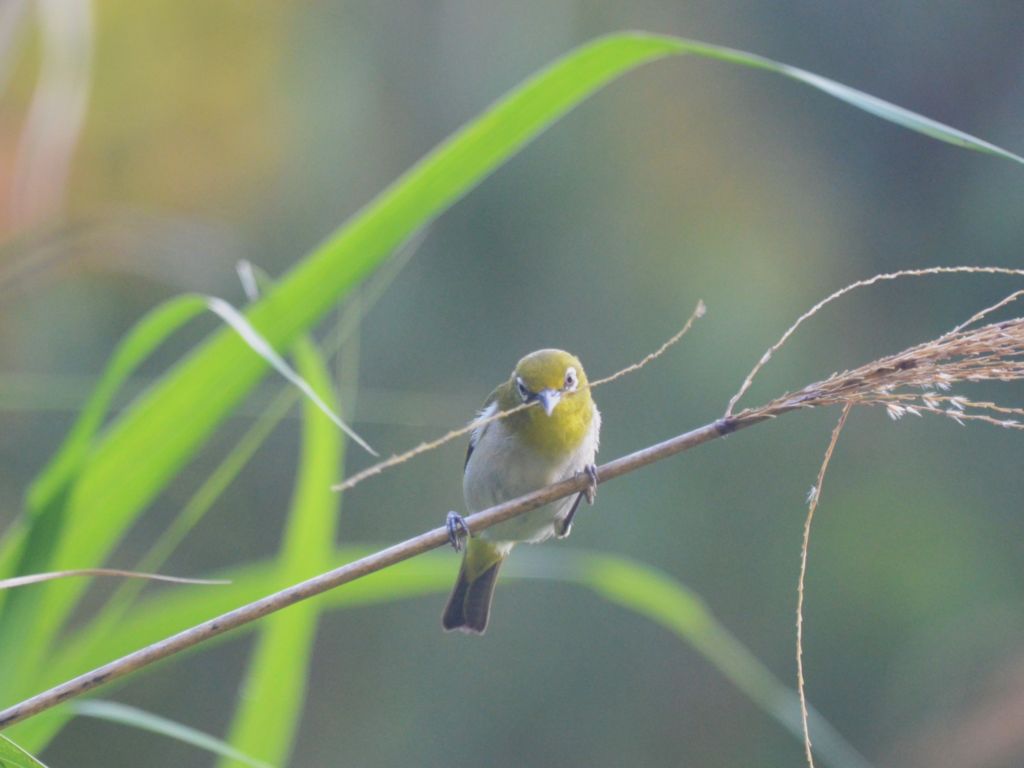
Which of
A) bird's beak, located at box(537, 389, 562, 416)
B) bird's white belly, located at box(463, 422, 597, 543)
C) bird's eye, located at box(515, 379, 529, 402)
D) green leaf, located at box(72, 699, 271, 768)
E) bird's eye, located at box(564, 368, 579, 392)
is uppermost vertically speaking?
bird's eye, located at box(564, 368, 579, 392)

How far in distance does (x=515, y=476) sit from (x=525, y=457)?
0.18 feet

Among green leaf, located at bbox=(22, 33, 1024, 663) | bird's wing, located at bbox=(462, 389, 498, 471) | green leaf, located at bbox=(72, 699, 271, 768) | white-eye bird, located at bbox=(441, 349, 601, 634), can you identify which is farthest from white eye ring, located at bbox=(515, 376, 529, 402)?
green leaf, located at bbox=(72, 699, 271, 768)

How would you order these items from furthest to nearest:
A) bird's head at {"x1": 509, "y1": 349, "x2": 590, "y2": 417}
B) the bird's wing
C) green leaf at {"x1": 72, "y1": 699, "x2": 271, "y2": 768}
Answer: the bird's wing
bird's head at {"x1": 509, "y1": 349, "x2": 590, "y2": 417}
green leaf at {"x1": 72, "y1": 699, "x2": 271, "y2": 768}

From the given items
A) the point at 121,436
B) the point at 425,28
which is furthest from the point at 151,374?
the point at 121,436

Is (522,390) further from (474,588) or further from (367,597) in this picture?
(474,588)

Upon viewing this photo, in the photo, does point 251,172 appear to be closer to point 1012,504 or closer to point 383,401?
point 383,401

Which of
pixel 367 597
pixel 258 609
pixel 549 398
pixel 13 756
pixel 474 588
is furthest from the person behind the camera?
pixel 474 588

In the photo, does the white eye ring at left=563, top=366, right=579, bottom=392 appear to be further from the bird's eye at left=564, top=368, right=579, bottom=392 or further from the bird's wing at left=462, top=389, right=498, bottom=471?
the bird's wing at left=462, top=389, right=498, bottom=471

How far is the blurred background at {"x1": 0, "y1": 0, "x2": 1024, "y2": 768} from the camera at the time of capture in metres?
4.39

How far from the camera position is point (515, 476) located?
2.08 m

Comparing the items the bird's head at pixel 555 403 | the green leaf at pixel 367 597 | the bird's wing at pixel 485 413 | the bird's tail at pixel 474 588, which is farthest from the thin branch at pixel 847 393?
the bird's tail at pixel 474 588

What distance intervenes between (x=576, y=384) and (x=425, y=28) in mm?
3366

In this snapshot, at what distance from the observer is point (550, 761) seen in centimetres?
491

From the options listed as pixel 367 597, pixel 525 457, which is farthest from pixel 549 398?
pixel 367 597
